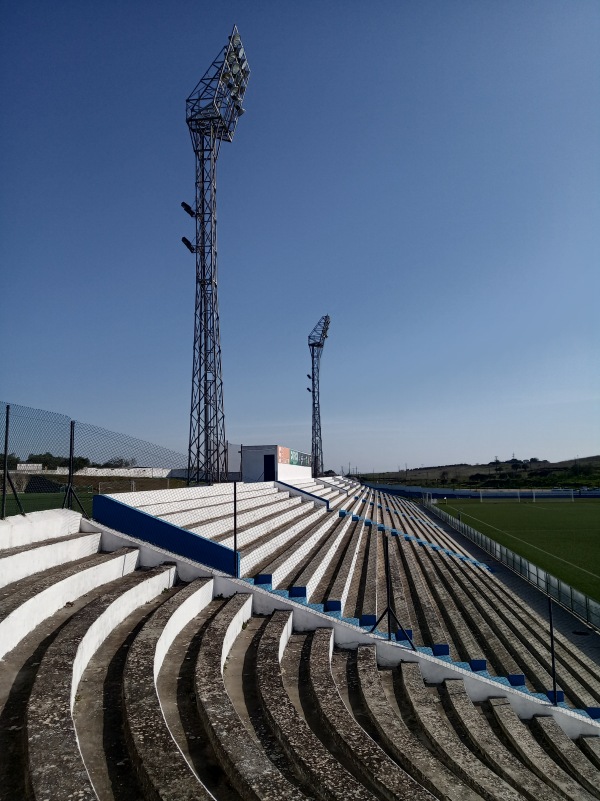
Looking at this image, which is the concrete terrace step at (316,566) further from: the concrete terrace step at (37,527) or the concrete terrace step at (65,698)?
the concrete terrace step at (37,527)

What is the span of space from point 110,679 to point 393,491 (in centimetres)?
7912

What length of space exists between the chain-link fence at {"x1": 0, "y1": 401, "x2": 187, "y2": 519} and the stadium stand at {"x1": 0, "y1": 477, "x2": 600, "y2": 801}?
626 millimetres

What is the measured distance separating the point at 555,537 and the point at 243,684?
2855 cm

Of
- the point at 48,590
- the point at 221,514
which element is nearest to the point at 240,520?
the point at 221,514

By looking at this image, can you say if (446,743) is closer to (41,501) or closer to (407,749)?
(407,749)

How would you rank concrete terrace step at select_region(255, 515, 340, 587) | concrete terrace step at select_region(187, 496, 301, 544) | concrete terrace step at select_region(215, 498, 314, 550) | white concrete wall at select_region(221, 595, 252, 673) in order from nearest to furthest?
white concrete wall at select_region(221, 595, 252, 673)
concrete terrace step at select_region(255, 515, 340, 587)
concrete terrace step at select_region(187, 496, 301, 544)
concrete terrace step at select_region(215, 498, 314, 550)

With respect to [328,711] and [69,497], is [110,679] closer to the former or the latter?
[328,711]

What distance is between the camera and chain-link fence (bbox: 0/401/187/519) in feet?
22.7

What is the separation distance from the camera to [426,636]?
8.62 meters

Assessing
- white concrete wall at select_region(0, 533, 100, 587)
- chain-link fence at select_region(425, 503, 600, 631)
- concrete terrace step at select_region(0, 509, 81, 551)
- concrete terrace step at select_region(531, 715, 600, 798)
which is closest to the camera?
concrete terrace step at select_region(531, 715, 600, 798)

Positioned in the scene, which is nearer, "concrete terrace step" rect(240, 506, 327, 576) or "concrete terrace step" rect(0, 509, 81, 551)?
"concrete terrace step" rect(0, 509, 81, 551)

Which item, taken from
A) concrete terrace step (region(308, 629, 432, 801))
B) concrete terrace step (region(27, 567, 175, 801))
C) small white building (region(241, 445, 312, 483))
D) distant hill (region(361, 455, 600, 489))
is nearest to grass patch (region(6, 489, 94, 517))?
concrete terrace step (region(27, 567, 175, 801))

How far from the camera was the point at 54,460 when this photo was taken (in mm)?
8102

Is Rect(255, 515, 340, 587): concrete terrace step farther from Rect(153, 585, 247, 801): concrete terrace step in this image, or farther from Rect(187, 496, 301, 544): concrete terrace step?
Rect(153, 585, 247, 801): concrete terrace step
